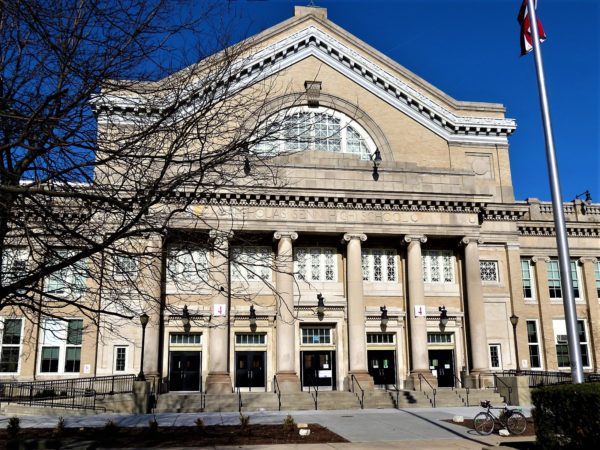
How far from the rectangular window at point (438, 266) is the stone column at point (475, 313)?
149cm

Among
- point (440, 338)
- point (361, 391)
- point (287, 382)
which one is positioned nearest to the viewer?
point (361, 391)

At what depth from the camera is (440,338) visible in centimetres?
3341

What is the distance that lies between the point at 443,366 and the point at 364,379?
6099 mm

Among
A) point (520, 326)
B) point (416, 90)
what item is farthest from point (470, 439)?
point (416, 90)

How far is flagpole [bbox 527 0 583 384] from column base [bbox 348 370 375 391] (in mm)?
15165

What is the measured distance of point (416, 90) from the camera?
38.0 meters

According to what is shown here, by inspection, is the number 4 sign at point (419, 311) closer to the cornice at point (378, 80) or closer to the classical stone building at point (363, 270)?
the classical stone building at point (363, 270)

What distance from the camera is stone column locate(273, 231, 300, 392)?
28828 mm

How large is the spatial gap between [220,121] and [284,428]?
11497 millimetres

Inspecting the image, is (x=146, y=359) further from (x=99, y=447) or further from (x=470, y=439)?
(x=470, y=439)

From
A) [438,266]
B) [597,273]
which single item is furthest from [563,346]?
[438,266]

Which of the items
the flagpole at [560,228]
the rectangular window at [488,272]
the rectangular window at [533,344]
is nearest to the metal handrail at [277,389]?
the rectangular window at [488,272]

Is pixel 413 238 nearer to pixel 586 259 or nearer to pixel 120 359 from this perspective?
pixel 586 259

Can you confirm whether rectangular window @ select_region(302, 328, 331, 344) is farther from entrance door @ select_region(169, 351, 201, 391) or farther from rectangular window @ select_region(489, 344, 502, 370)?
rectangular window @ select_region(489, 344, 502, 370)
